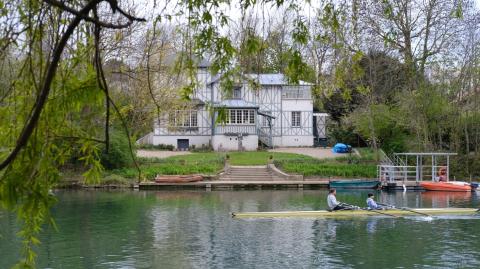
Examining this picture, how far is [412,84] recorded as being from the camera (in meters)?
42.6

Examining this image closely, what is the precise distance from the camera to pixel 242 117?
52.0m

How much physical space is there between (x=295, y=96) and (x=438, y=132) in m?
15.6

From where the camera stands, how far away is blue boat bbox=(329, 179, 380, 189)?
37.6 m

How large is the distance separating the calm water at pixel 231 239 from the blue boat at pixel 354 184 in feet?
27.3

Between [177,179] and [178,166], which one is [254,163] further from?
[177,179]

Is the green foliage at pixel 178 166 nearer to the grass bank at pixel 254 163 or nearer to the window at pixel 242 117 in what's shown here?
the grass bank at pixel 254 163

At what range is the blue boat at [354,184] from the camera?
1480 inches

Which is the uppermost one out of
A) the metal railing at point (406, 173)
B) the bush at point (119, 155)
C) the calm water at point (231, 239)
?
the bush at point (119, 155)

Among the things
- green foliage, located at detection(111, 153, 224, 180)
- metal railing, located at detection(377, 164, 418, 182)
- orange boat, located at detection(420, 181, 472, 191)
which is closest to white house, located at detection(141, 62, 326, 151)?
green foliage, located at detection(111, 153, 224, 180)

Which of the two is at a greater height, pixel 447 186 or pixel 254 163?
pixel 254 163

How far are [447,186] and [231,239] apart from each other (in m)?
21.0

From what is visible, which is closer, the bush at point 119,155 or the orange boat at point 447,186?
the orange boat at point 447,186

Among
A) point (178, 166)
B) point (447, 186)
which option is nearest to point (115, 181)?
point (178, 166)

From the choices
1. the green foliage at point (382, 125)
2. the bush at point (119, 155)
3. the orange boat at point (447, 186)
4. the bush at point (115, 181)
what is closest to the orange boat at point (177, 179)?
the bush at point (115, 181)
